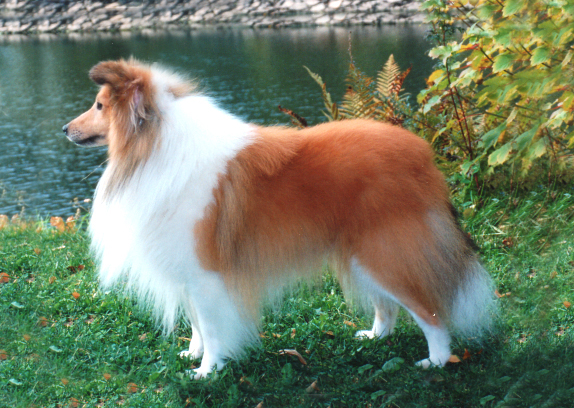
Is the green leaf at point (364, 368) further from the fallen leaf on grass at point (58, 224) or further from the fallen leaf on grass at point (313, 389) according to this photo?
the fallen leaf on grass at point (58, 224)

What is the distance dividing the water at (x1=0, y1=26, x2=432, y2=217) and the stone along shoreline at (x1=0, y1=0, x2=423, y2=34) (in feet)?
3.41

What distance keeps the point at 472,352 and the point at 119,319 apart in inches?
95.3

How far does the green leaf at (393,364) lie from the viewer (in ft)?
10.6

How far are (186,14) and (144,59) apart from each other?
1229cm

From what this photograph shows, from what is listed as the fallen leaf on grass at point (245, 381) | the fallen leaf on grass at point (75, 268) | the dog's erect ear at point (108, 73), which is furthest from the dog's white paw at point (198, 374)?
the fallen leaf on grass at point (75, 268)

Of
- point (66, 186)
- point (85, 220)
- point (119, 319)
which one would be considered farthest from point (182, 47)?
point (119, 319)

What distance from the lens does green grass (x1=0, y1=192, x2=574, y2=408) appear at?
9.96ft

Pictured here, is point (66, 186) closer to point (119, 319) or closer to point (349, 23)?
point (119, 319)

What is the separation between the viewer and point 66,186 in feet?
32.7

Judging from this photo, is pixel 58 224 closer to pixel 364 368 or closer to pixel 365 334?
pixel 365 334

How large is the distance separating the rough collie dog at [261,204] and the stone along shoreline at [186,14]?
2146cm

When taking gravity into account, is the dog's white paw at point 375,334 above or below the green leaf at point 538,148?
below

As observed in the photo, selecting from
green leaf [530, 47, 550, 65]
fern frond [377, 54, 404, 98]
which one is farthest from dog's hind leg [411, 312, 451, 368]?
fern frond [377, 54, 404, 98]

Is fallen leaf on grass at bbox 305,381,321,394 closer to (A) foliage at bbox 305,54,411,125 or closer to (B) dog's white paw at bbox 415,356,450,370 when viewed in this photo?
(B) dog's white paw at bbox 415,356,450,370
